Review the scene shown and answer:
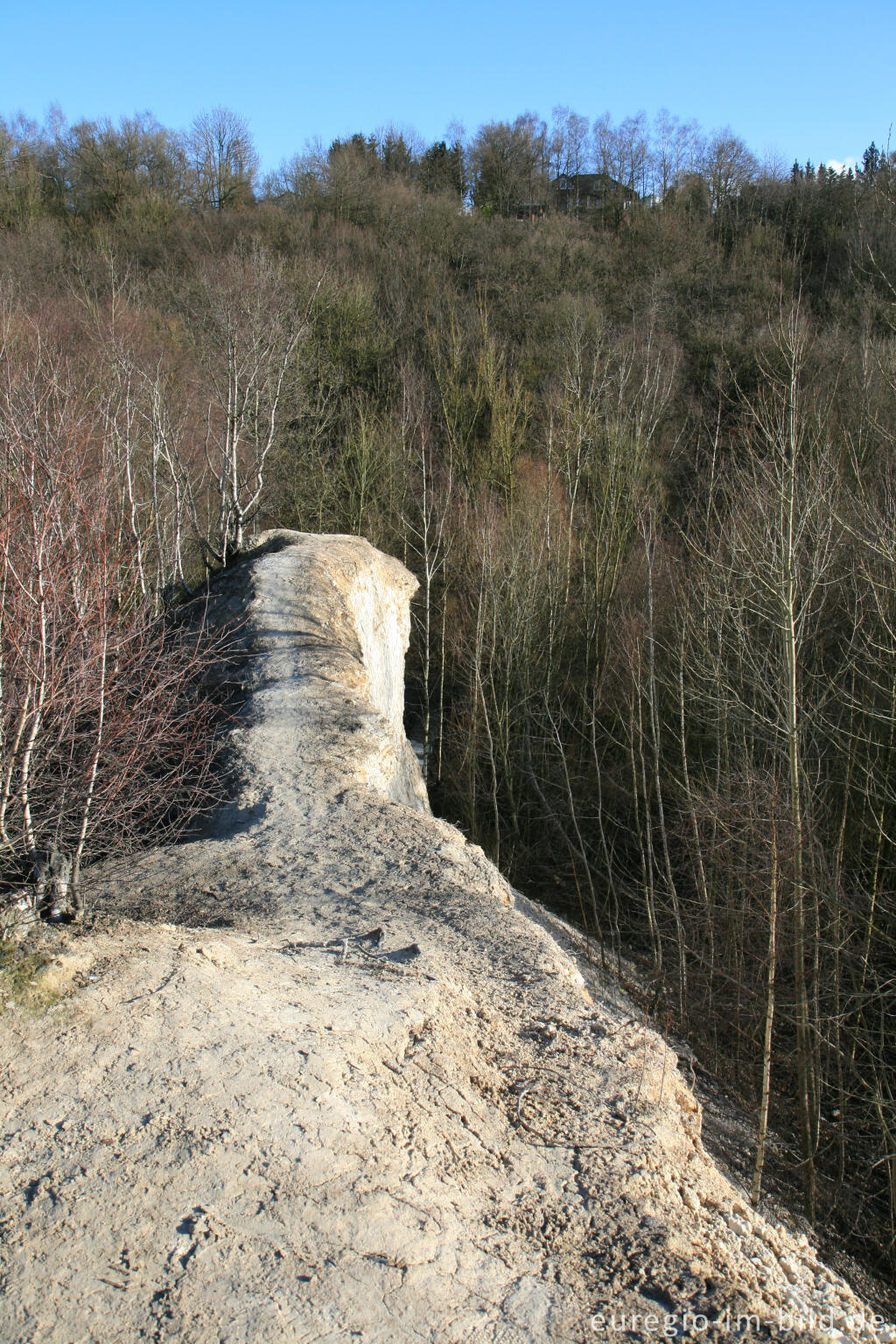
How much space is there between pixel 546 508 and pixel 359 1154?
14.0 m

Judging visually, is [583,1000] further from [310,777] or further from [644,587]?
[644,587]

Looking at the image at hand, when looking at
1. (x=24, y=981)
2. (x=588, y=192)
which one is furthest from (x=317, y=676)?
(x=588, y=192)

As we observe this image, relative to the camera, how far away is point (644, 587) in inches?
628

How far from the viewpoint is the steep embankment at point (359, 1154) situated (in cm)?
280

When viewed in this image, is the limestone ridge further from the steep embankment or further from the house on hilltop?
the house on hilltop

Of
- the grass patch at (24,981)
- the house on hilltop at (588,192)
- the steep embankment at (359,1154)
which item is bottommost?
the steep embankment at (359,1154)

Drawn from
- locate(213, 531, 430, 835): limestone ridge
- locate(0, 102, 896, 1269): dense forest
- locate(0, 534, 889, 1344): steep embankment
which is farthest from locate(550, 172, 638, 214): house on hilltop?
locate(0, 534, 889, 1344): steep embankment

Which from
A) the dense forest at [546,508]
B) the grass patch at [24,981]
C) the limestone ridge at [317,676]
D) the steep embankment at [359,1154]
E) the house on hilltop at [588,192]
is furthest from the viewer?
the house on hilltop at [588,192]

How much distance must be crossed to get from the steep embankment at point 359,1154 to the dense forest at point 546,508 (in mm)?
1193

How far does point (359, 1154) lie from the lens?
10.8 ft

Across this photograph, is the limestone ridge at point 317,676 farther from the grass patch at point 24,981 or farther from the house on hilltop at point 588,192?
the house on hilltop at point 588,192

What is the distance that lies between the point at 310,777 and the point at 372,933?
2217 millimetres

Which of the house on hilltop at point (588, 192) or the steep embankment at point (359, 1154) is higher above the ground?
the house on hilltop at point (588, 192)

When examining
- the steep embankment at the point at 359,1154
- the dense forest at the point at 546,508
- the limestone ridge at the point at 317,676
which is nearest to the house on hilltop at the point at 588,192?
the dense forest at the point at 546,508
